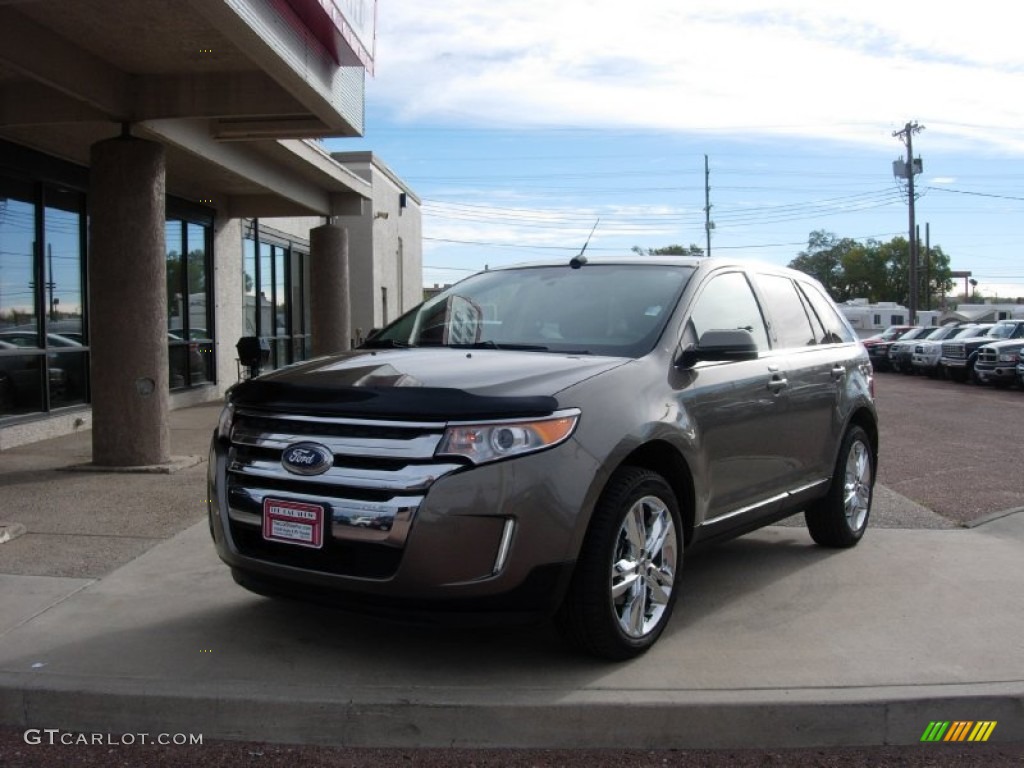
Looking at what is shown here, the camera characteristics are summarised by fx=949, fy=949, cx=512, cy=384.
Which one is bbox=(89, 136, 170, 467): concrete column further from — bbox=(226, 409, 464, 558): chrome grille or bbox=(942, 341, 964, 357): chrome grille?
bbox=(942, 341, 964, 357): chrome grille

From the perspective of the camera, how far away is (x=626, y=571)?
3.95 m

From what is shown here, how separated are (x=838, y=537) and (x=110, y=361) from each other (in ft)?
20.7

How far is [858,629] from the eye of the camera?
4531 mm

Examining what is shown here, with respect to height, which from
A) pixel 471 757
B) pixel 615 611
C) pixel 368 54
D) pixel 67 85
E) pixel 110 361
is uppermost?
pixel 368 54

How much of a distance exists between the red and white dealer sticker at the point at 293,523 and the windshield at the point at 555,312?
4.46 feet

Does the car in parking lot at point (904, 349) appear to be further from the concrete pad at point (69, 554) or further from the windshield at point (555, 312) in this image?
the concrete pad at point (69, 554)

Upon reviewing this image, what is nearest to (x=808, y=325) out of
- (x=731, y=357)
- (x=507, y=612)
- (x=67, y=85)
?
(x=731, y=357)

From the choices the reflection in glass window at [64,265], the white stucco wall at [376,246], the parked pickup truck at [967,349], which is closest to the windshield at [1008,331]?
the parked pickup truck at [967,349]

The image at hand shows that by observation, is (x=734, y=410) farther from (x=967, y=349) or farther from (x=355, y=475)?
(x=967, y=349)

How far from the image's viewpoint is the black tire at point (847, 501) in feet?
19.4

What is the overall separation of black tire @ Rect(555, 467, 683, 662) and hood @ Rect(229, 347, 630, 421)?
0.51 m

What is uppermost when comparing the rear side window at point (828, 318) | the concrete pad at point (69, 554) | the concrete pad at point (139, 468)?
the rear side window at point (828, 318)

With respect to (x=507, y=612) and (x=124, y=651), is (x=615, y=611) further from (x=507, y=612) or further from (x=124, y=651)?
(x=124, y=651)

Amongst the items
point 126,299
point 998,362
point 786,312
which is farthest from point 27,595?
point 998,362
